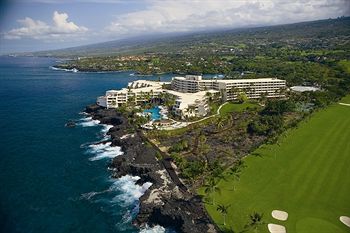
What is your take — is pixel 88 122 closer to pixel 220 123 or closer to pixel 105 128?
pixel 105 128

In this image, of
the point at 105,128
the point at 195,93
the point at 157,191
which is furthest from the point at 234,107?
the point at 157,191

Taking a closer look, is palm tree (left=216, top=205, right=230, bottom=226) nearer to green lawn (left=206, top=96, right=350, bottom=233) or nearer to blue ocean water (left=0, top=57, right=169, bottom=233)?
green lawn (left=206, top=96, right=350, bottom=233)

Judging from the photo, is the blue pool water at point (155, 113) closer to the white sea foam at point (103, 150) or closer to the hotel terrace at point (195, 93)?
the hotel terrace at point (195, 93)

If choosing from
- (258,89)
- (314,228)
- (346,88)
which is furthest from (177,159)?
(346,88)

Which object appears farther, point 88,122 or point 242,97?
point 242,97

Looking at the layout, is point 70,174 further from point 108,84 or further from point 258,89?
point 108,84

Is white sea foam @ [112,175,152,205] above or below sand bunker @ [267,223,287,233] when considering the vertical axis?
below

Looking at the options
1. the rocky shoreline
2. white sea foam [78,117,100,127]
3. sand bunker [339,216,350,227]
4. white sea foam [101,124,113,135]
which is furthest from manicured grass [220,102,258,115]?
sand bunker [339,216,350,227]
